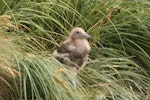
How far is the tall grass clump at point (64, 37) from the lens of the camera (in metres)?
4.71

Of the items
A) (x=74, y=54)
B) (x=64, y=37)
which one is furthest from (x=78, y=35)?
(x=64, y=37)

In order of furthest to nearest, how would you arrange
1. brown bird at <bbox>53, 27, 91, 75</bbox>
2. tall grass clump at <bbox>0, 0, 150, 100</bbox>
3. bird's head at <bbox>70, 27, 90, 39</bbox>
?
bird's head at <bbox>70, 27, 90, 39</bbox>, brown bird at <bbox>53, 27, 91, 75</bbox>, tall grass clump at <bbox>0, 0, 150, 100</bbox>

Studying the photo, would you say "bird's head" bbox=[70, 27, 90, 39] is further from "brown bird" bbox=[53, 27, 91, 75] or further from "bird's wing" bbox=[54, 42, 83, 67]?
"bird's wing" bbox=[54, 42, 83, 67]

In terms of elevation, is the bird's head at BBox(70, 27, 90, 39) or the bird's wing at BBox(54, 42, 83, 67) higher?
the bird's head at BBox(70, 27, 90, 39)

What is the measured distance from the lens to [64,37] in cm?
603

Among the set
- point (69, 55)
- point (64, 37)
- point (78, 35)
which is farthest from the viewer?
point (64, 37)

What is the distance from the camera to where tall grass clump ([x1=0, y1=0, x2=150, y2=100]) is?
4711 mm

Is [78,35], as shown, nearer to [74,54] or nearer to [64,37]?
[74,54]

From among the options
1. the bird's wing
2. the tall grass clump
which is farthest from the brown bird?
the tall grass clump

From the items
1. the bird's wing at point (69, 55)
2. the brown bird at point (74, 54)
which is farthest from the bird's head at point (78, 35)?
the bird's wing at point (69, 55)

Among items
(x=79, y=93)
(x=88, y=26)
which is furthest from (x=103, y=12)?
(x=79, y=93)

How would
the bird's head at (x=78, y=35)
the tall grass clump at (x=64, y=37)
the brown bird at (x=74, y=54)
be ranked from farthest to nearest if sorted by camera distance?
the bird's head at (x=78, y=35)
the brown bird at (x=74, y=54)
the tall grass clump at (x=64, y=37)

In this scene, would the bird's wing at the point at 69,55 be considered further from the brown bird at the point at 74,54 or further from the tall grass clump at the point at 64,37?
the tall grass clump at the point at 64,37

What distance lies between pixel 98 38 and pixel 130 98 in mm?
1113
